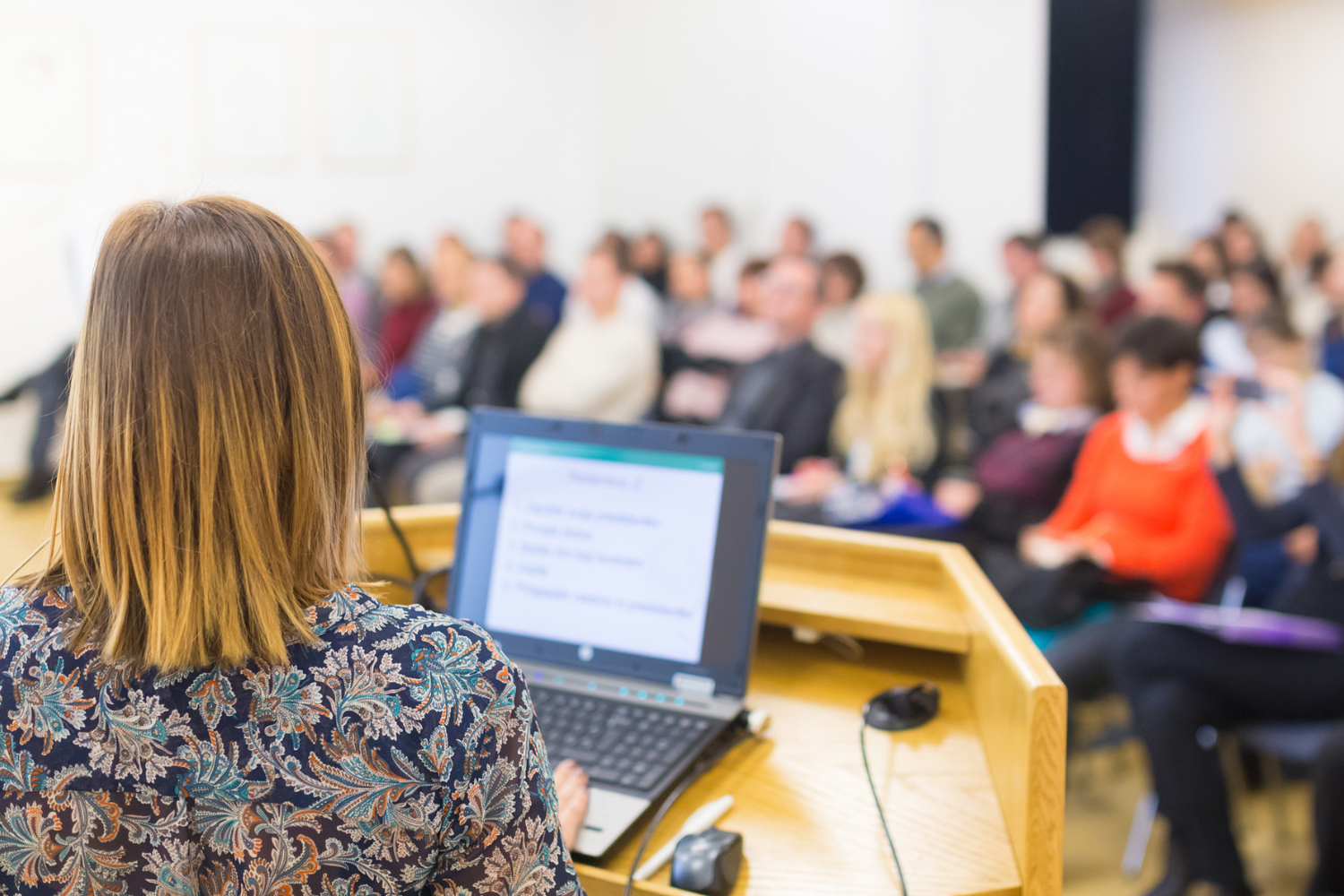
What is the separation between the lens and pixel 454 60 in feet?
27.3

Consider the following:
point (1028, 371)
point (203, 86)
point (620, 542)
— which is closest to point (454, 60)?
point (203, 86)

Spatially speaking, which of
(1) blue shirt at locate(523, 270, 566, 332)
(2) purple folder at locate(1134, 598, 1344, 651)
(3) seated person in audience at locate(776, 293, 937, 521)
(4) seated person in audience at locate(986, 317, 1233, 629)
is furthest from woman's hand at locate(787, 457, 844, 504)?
(1) blue shirt at locate(523, 270, 566, 332)

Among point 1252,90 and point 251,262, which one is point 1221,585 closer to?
point 251,262

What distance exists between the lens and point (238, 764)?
72 cm

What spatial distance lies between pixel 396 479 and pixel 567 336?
0.98 metres

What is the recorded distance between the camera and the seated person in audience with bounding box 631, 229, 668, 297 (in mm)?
8172

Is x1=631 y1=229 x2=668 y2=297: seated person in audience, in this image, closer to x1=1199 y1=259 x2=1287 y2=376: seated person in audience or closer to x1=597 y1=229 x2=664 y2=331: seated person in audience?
x1=597 y1=229 x2=664 y2=331: seated person in audience

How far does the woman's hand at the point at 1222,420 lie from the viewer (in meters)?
2.85

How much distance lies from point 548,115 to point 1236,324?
17.8 feet

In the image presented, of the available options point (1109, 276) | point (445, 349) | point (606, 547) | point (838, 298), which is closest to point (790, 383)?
point (838, 298)

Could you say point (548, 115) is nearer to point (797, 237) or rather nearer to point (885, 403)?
point (797, 237)

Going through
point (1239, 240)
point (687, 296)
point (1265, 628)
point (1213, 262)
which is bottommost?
point (1265, 628)

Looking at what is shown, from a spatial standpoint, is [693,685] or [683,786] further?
[693,685]

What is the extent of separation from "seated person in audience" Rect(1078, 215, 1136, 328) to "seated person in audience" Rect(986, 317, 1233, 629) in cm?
340
